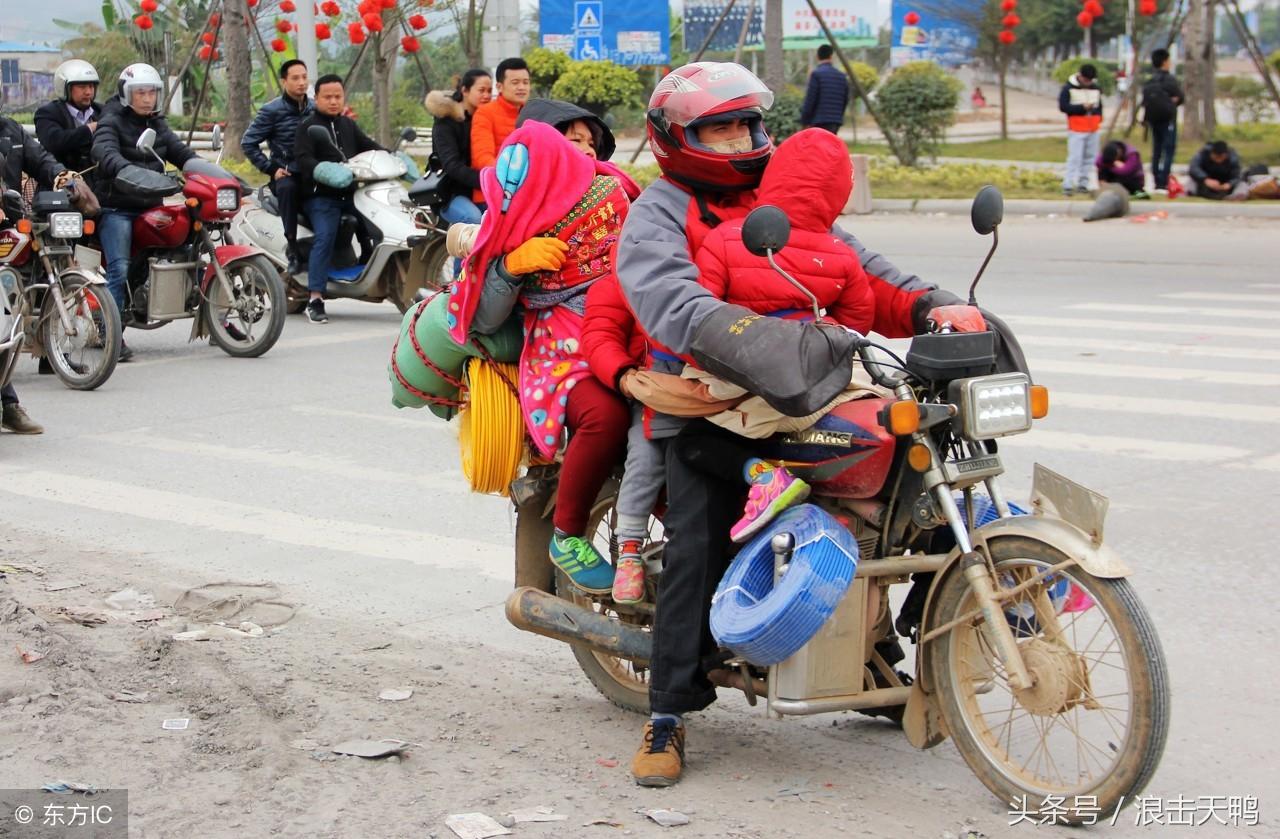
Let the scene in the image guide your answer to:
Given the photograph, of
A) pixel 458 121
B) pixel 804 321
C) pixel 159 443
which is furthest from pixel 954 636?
pixel 458 121

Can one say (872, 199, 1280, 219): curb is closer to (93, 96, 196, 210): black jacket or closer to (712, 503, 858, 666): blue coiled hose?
(93, 96, 196, 210): black jacket

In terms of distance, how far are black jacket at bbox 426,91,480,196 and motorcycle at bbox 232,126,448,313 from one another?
386 mm

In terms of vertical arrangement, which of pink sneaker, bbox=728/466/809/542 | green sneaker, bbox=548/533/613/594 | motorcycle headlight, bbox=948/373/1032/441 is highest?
motorcycle headlight, bbox=948/373/1032/441

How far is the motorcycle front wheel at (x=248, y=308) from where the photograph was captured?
36.4 feet

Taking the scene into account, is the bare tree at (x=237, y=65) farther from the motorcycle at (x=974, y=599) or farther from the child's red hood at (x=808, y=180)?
the motorcycle at (x=974, y=599)

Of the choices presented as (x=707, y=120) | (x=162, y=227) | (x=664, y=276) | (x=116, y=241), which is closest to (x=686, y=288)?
(x=664, y=276)

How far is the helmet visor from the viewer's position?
13.3ft

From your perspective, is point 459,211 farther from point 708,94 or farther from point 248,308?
point 708,94

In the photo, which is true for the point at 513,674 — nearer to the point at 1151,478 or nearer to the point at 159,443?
the point at 1151,478

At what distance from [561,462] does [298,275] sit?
9.00 m

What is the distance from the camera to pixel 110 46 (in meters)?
41.0

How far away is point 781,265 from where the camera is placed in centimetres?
394

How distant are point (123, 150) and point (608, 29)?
19.8 metres

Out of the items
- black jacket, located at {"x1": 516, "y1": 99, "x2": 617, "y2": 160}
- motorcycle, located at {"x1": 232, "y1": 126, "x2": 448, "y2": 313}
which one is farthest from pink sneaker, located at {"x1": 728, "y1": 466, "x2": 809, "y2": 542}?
motorcycle, located at {"x1": 232, "y1": 126, "x2": 448, "y2": 313}
